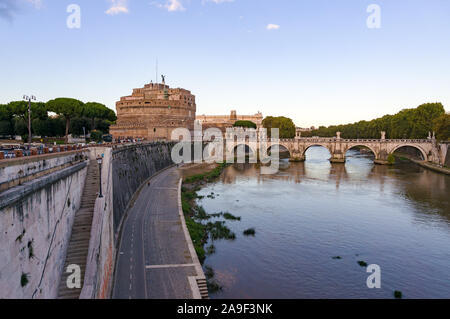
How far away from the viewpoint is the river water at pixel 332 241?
1345 cm

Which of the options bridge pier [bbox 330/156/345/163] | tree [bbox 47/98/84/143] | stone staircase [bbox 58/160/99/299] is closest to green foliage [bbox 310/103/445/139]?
bridge pier [bbox 330/156/345/163]

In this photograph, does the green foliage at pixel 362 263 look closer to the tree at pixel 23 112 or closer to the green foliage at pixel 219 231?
the green foliage at pixel 219 231

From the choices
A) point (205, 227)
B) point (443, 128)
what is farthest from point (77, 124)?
point (443, 128)

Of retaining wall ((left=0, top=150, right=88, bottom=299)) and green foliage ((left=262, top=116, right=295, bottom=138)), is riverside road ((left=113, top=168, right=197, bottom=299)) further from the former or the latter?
green foliage ((left=262, top=116, right=295, bottom=138))

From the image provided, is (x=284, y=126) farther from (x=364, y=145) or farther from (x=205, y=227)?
(x=205, y=227)

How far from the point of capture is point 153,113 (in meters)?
55.0

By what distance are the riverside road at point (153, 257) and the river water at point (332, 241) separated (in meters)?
1.91

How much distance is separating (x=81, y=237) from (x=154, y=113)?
45.9 m

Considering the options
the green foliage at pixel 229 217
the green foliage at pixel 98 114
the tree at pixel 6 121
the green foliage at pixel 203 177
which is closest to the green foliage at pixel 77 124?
the green foliage at pixel 98 114

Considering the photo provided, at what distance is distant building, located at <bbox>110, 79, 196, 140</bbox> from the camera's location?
51156 mm

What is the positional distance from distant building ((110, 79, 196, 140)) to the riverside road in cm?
3057
